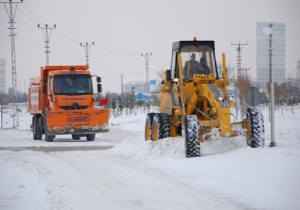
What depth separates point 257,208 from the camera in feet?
29.4

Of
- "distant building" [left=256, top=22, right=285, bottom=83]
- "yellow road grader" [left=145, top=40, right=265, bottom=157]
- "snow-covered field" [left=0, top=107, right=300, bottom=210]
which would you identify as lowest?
"snow-covered field" [left=0, top=107, right=300, bottom=210]

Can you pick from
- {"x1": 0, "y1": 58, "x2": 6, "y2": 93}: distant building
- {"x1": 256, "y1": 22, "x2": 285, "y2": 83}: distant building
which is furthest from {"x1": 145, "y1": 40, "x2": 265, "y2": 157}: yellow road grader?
{"x1": 0, "y1": 58, "x2": 6, "y2": 93}: distant building

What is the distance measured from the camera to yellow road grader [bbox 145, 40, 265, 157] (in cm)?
1605

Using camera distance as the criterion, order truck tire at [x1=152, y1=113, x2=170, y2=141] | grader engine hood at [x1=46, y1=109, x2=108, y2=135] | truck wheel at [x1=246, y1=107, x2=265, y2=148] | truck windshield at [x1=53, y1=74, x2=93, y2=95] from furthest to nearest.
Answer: truck windshield at [x1=53, y1=74, x2=93, y2=95] < grader engine hood at [x1=46, y1=109, x2=108, y2=135] < truck tire at [x1=152, y1=113, x2=170, y2=141] < truck wheel at [x1=246, y1=107, x2=265, y2=148]

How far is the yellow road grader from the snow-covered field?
527 millimetres

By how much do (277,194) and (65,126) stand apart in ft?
60.5

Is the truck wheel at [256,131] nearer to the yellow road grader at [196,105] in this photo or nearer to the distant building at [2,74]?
the yellow road grader at [196,105]

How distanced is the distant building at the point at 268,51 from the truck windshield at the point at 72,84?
12599 millimetres

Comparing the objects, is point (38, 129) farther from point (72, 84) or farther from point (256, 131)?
point (256, 131)

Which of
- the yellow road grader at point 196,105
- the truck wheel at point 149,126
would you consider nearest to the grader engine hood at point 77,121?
the truck wheel at point 149,126

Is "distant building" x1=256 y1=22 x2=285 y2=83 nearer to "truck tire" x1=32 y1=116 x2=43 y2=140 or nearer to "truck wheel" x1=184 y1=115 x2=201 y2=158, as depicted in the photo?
"truck wheel" x1=184 y1=115 x2=201 y2=158

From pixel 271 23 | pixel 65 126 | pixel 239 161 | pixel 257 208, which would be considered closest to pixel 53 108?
pixel 65 126

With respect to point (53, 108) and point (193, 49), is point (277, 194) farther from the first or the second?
point (53, 108)

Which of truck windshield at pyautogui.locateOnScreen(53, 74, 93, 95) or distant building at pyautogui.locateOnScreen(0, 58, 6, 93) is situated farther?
distant building at pyautogui.locateOnScreen(0, 58, 6, 93)
